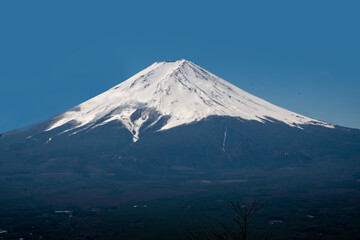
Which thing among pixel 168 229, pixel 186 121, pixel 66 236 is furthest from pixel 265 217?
pixel 186 121

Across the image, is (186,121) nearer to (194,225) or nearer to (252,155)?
(252,155)

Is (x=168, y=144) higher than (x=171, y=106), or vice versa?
(x=171, y=106)

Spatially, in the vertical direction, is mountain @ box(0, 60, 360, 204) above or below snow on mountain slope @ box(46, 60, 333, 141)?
below

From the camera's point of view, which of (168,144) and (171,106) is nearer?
(168,144)

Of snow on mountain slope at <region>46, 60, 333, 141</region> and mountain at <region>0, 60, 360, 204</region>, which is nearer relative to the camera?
mountain at <region>0, 60, 360, 204</region>
